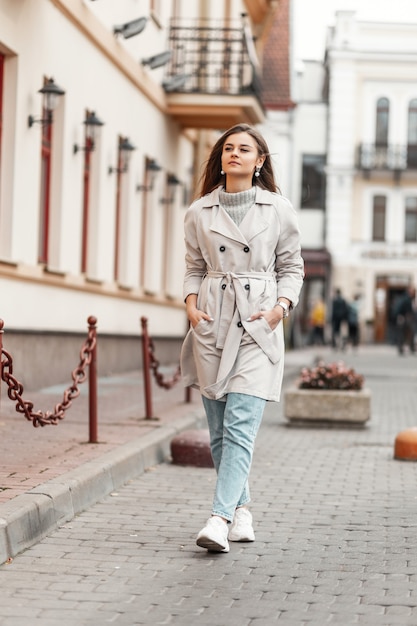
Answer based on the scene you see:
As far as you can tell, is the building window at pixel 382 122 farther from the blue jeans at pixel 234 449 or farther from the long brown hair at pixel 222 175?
the blue jeans at pixel 234 449

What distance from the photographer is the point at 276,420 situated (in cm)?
1531

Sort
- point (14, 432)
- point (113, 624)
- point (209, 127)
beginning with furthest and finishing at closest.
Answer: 1. point (209, 127)
2. point (14, 432)
3. point (113, 624)

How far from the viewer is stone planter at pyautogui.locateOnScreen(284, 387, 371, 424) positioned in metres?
14.2

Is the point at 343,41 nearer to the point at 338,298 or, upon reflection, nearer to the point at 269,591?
the point at 338,298

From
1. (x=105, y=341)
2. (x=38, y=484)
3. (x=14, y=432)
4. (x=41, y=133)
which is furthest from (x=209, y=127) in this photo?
(x=38, y=484)

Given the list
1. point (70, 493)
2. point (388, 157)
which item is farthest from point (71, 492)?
point (388, 157)

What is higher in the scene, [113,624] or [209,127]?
[209,127]

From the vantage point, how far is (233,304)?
665 centimetres

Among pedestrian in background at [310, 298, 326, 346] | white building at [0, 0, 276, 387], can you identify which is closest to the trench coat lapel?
white building at [0, 0, 276, 387]

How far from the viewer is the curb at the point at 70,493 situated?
653cm

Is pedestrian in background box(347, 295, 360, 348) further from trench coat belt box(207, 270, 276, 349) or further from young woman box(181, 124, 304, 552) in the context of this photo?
trench coat belt box(207, 270, 276, 349)

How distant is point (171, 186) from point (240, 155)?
1805 centimetres

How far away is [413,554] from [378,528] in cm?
83

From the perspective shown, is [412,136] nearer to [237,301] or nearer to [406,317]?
[406,317]
